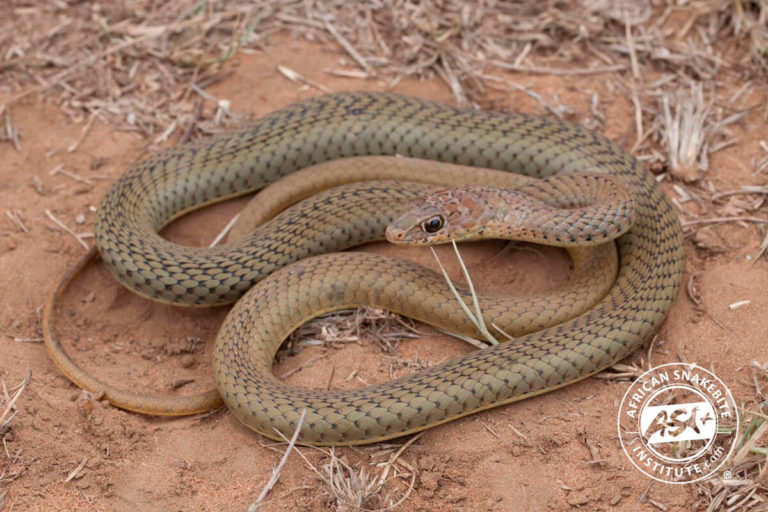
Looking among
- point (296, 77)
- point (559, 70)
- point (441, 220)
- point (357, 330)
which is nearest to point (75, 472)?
point (357, 330)

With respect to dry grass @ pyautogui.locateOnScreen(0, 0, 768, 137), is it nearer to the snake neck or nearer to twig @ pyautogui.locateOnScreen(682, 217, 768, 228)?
twig @ pyautogui.locateOnScreen(682, 217, 768, 228)

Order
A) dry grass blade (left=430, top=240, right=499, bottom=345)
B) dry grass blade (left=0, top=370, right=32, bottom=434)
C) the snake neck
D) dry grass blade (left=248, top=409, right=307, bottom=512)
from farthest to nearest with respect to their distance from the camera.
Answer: the snake neck
dry grass blade (left=430, top=240, right=499, bottom=345)
dry grass blade (left=0, top=370, right=32, bottom=434)
dry grass blade (left=248, top=409, right=307, bottom=512)

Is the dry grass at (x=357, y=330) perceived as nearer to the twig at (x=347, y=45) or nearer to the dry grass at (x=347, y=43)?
the dry grass at (x=347, y=43)

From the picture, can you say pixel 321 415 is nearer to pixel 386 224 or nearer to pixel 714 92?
pixel 386 224

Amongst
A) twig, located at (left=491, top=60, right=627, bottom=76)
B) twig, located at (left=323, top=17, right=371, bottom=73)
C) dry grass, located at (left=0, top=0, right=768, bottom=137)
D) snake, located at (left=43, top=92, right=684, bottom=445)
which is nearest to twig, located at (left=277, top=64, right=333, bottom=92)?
dry grass, located at (left=0, top=0, right=768, bottom=137)

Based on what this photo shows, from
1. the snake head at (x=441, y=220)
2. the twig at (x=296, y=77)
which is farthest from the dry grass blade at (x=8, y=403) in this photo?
the twig at (x=296, y=77)

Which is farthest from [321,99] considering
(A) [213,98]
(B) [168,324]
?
(B) [168,324]
